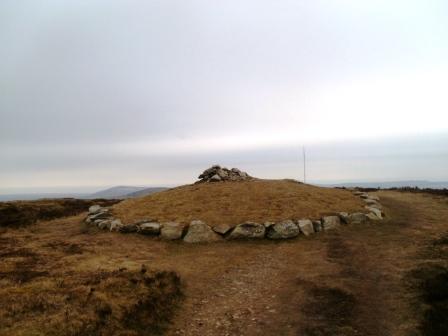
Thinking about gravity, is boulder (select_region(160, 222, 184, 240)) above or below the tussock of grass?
above

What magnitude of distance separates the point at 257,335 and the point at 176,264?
23.5 feet

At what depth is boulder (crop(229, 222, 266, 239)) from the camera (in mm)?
20562

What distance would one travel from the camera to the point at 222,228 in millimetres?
21109

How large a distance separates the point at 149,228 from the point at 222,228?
13.9 ft

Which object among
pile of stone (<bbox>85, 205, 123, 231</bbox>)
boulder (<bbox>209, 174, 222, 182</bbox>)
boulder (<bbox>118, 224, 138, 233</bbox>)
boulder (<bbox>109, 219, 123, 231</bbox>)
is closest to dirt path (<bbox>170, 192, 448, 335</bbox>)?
boulder (<bbox>118, 224, 138, 233</bbox>)

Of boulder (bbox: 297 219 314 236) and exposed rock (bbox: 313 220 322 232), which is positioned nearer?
boulder (bbox: 297 219 314 236)

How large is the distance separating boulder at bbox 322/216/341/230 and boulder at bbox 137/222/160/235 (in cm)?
960

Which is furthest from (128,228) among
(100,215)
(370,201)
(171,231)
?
(370,201)

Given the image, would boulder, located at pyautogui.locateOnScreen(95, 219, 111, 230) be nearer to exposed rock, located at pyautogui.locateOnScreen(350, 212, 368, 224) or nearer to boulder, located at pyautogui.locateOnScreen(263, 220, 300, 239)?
boulder, located at pyautogui.locateOnScreen(263, 220, 300, 239)

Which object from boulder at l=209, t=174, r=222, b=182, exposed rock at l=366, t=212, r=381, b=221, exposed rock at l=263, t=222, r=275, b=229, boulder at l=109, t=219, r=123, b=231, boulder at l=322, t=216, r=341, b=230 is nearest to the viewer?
exposed rock at l=263, t=222, r=275, b=229

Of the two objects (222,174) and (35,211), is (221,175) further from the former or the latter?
(35,211)

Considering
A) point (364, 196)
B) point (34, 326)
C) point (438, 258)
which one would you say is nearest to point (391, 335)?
point (438, 258)

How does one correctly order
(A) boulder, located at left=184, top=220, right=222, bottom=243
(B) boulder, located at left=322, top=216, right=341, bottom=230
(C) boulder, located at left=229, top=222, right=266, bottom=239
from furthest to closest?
1. (B) boulder, located at left=322, top=216, right=341, bottom=230
2. (C) boulder, located at left=229, top=222, right=266, bottom=239
3. (A) boulder, located at left=184, top=220, right=222, bottom=243

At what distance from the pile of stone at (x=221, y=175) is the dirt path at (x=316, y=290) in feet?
40.2
